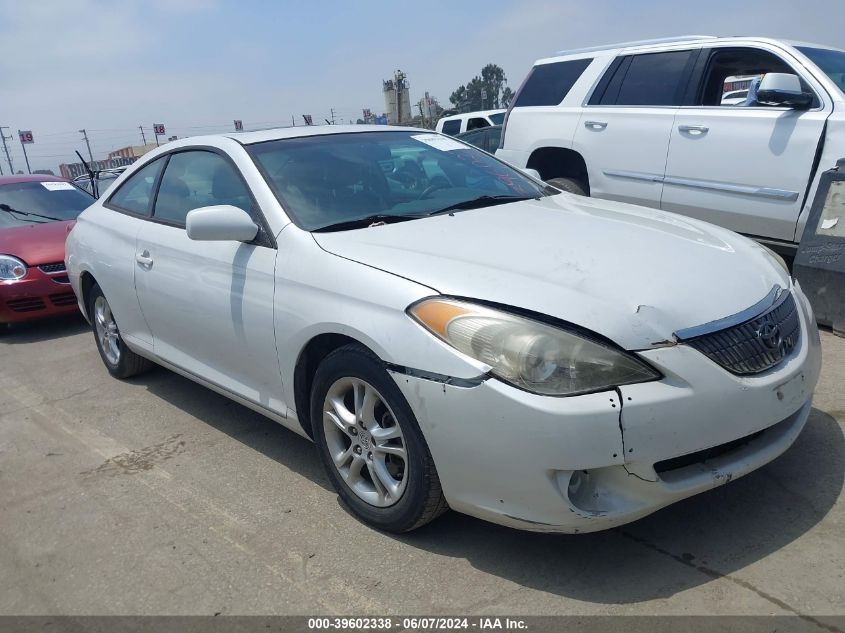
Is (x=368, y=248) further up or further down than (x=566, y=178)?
further up

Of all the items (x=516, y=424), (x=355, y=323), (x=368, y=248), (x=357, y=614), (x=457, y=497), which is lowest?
(x=357, y=614)

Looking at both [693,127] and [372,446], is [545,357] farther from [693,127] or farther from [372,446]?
[693,127]

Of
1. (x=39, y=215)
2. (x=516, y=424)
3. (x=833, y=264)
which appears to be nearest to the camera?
(x=516, y=424)

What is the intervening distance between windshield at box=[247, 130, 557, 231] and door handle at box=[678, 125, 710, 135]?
223 cm

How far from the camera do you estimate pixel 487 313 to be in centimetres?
245

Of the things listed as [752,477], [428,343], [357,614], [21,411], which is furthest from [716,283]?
[21,411]

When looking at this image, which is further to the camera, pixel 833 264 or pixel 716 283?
pixel 833 264

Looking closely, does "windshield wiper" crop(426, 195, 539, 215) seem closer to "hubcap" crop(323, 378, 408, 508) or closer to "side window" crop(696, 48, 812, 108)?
"hubcap" crop(323, 378, 408, 508)

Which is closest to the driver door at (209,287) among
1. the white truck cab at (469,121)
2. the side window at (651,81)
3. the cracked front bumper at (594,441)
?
the cracked front bumper at (594,441)

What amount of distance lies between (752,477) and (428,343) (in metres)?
1.50

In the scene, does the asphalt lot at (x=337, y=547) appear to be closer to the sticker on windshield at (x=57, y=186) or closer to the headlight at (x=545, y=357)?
the headlight at (x=545, y=357)

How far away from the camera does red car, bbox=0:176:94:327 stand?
6.59m

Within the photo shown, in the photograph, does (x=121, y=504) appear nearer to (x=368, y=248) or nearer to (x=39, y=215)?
(x=368, y=248)

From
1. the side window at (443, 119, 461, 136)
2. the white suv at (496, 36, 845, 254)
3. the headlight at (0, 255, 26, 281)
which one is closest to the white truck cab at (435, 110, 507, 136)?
the side window at (443, 119, 461, 136)
